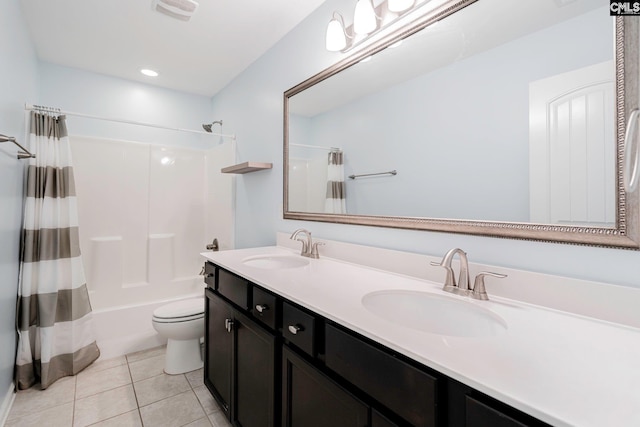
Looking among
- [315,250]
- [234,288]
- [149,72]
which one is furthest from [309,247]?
[149,72]

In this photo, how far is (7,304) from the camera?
167 centimetres

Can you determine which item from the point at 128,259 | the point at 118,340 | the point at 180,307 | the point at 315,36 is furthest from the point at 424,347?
the point at 128,259

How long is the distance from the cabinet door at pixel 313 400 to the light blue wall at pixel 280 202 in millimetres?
647

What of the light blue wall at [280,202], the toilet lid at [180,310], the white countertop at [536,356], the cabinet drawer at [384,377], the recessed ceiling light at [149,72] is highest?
the recessed ceiling light at [149,72]

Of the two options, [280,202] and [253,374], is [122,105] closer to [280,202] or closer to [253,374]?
[280,202]

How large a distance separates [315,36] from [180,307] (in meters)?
2.06

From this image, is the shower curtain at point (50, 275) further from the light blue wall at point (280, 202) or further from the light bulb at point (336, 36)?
the light bulb at point (336, 36)

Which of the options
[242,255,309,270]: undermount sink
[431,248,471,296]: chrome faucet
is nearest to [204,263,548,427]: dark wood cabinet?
[242,255,309,270]: undermount sink

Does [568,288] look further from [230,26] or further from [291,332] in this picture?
[230,26]

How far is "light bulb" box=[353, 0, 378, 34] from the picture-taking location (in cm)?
139

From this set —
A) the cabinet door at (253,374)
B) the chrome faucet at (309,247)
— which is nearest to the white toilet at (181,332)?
the cabinet door at (253,374)

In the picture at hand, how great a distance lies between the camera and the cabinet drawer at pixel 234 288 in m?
1.33

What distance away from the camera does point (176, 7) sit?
177 centimetres

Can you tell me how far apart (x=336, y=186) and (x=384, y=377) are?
3.68ft
